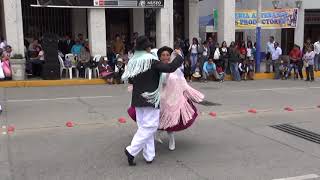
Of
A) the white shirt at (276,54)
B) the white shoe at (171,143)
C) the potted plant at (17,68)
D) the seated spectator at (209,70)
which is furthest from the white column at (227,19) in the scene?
the white shoe at (171,143)

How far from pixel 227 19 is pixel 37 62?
8.38m

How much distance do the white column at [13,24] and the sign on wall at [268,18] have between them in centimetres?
931

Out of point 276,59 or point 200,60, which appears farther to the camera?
point 276,59

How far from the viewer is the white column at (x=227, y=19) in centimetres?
2047

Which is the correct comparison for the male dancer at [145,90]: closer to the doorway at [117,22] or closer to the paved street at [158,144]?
the paved street at [158,144]

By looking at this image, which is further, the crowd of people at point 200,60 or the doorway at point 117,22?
the doorway at point 117,22

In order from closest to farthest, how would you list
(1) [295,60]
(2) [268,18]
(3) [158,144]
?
1. (3) [158,144]
2. (1) [295,60]
3. (2) [268,18]

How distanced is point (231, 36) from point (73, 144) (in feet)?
46.7

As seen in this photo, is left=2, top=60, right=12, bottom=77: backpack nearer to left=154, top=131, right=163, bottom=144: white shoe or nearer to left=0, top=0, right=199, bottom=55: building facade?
left=0, top=0, right=199, bottom=55: building facade

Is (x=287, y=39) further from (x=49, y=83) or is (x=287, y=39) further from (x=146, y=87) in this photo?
(x=146, y=87)

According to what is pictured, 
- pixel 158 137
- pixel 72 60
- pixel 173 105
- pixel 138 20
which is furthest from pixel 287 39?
pixel 173 105

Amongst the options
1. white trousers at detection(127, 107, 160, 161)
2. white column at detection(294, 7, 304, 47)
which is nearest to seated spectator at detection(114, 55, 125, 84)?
white trousers at detection(127, 107, 160, 161)

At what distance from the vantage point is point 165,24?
19672 mm

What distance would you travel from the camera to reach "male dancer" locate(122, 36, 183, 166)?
6.34m
